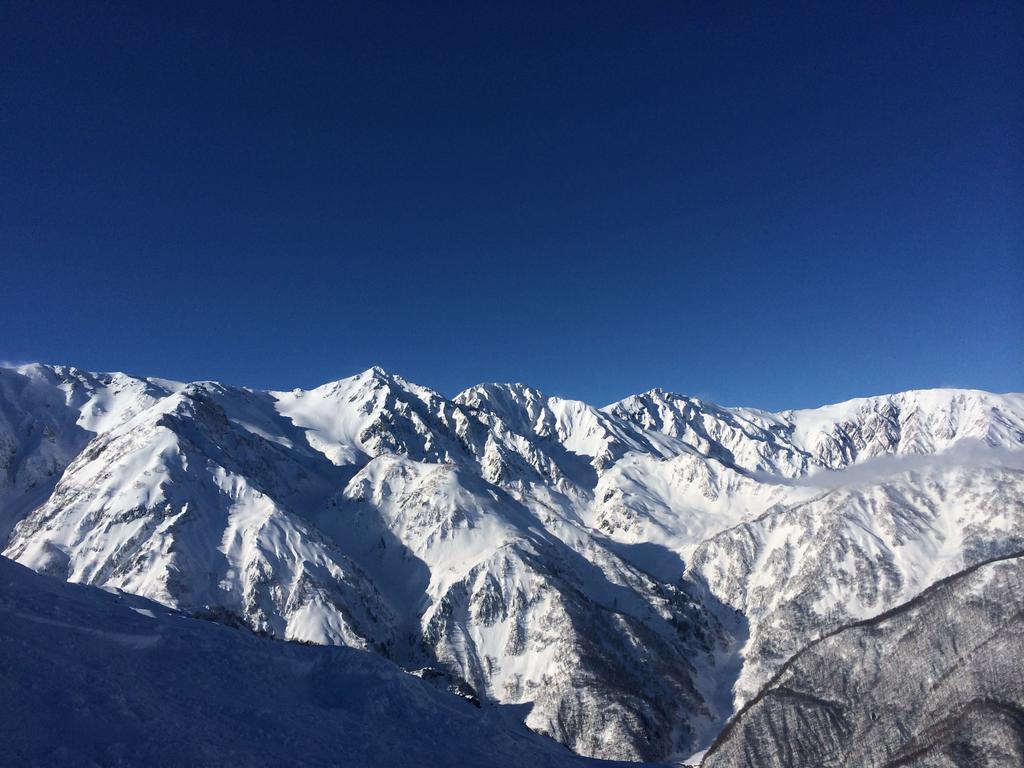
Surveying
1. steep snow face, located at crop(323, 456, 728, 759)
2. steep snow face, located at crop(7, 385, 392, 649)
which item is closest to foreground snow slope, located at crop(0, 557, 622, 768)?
steep snow face, located at crop(323, 456, 728, 759)

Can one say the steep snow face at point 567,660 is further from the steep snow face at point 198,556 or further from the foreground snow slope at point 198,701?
the foreground snow slope at point 198,701

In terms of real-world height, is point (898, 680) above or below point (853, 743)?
above

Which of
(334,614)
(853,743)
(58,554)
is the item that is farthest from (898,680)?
(58,554)

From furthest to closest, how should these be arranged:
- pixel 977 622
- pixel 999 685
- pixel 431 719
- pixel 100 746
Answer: pixel 977 622 → pixel 999 685 → pixel 431 719 → pixel 100 746

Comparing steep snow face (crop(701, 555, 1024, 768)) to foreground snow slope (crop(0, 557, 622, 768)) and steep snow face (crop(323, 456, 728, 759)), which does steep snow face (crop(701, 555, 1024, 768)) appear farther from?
foreground snow slope (crop(0, 557, 622, 768))

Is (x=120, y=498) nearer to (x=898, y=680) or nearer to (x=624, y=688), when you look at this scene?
(x=624, y=688)

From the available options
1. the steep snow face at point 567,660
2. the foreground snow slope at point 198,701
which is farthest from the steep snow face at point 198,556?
the foreground snow slope at point 198,701
